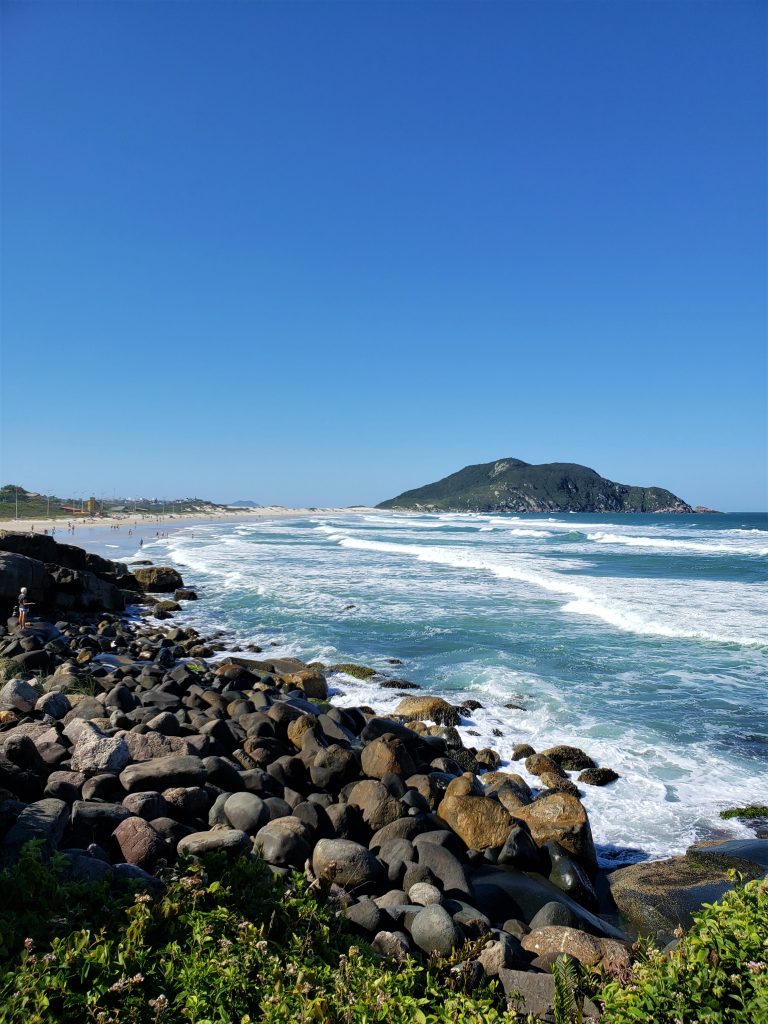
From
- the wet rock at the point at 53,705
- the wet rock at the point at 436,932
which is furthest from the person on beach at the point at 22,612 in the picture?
the wet rock at the point at 436,932

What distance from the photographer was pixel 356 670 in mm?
14633

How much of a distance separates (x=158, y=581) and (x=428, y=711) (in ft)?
59.7

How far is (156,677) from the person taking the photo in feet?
39.1

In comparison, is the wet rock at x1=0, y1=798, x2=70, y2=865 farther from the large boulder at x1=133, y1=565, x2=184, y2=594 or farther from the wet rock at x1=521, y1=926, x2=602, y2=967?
the large boulder at x1=133, y1=565, x2=184, y2=594

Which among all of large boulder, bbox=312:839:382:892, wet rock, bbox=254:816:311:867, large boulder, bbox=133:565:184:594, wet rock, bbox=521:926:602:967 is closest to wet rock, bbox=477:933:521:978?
wet rock, bbox=521:926:602:967

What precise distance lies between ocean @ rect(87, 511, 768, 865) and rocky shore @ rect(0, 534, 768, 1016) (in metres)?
0.90

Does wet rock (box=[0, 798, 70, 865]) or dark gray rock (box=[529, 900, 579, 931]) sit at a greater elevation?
wet rock (box=[0, 798, 70, 865])

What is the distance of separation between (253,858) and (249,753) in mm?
3283

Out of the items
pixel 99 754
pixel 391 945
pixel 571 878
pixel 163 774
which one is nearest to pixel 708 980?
pixel 391 945

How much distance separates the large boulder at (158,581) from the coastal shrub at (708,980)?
2525 centimetres

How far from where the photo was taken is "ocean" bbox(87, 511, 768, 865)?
367 inches

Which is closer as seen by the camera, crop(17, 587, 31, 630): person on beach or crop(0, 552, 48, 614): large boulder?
crop(17, 587, 31, 630): person on beach

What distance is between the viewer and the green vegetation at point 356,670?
14.4 m

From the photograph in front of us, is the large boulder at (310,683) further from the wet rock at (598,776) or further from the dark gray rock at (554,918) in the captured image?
the dark gray rock at (554,918)
